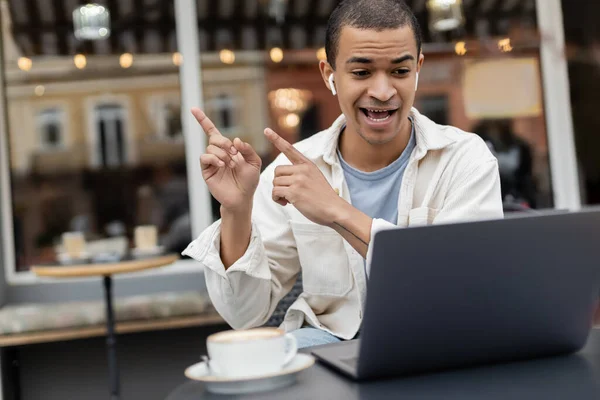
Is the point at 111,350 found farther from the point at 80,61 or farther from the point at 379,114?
the point at 80,61

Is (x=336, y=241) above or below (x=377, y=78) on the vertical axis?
below

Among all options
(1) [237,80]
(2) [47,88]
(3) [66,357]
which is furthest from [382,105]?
(2) [47,88]

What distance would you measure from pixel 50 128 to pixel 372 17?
20.2ft

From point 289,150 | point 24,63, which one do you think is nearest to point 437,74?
point 24,63

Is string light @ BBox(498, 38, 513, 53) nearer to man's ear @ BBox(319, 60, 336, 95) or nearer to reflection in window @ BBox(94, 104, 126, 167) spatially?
man's ear @ BBox(319, 60, 336, 95)

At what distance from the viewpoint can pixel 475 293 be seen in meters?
0.78

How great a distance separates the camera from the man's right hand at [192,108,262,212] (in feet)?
4.00

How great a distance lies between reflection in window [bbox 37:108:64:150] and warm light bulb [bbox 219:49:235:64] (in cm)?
179

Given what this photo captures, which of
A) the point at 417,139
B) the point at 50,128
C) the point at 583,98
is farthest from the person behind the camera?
the point at 50,128

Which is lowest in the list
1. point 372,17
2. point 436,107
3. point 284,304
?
point 284,304

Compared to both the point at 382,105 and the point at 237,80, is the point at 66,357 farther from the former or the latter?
the point at 237,80

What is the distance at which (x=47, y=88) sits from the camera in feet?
22.3

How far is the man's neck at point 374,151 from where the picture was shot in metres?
1.58

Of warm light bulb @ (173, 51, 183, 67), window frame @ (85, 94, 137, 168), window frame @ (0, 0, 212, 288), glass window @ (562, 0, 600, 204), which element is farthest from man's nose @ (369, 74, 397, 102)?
window frame @ (85, 94, 137, 168)
